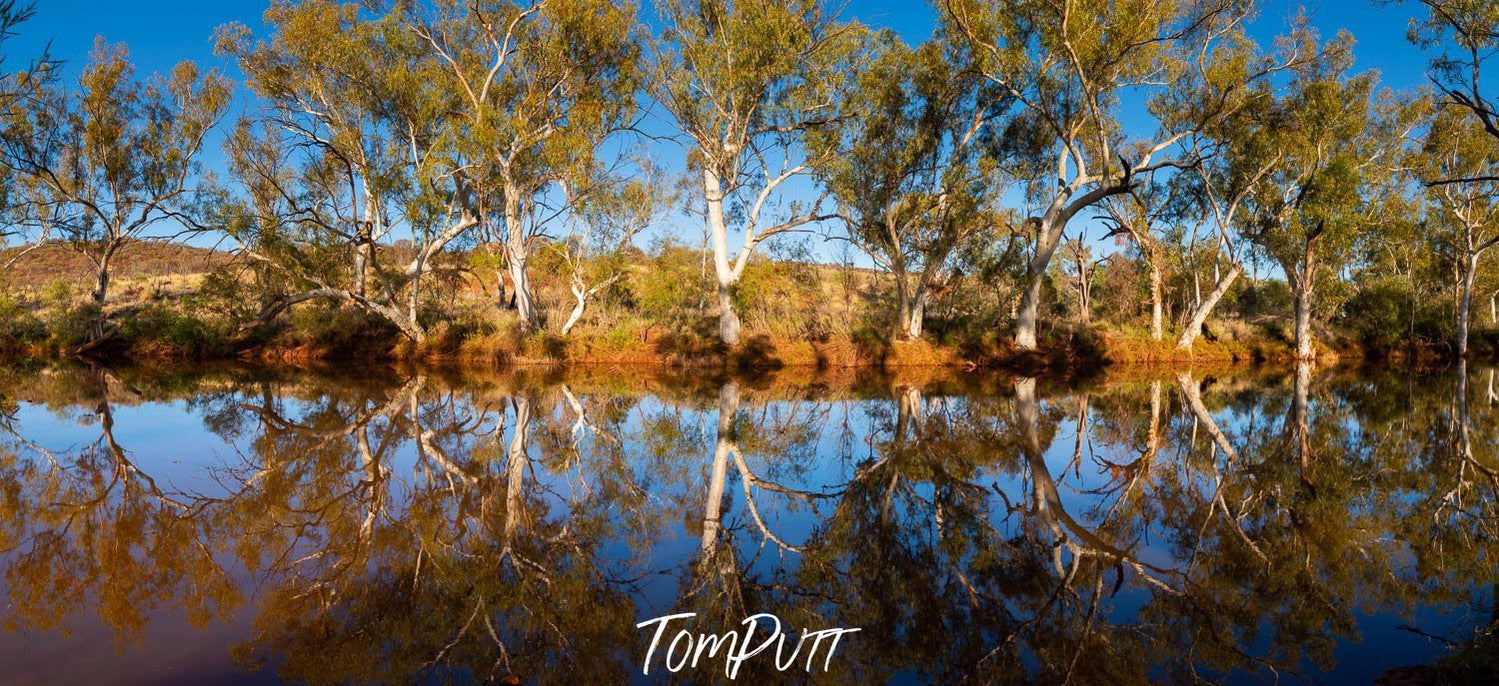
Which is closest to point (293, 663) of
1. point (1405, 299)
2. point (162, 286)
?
point (1405, 299)

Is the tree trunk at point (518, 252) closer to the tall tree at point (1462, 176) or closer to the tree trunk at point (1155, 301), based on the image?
the tree trunk at point (1155, 301)

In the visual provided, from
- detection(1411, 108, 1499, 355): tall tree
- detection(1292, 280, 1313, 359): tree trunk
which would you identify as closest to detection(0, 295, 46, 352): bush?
detection(1292, 280, 1313, 359): tree trunk

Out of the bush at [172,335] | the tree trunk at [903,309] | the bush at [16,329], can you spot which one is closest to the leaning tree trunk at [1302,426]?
the tree trunk at [903,309]

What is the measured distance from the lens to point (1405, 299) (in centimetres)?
3156

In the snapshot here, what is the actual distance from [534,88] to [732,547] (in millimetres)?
20963

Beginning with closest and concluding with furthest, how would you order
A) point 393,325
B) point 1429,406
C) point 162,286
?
point 1429,406
point 393,325
point 162,286

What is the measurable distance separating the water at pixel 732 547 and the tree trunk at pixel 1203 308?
49.0 ft

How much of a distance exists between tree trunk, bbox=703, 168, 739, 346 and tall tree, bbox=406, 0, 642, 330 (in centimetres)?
350

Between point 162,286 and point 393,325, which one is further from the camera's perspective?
point 162,286

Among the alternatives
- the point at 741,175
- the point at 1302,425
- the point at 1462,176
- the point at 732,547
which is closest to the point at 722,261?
the point at 741,175

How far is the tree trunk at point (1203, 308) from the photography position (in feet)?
85.5

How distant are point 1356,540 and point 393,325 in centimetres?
2712

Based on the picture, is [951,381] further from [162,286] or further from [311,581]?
[162,286]

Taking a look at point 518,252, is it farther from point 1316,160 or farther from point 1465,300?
point 1465,300
